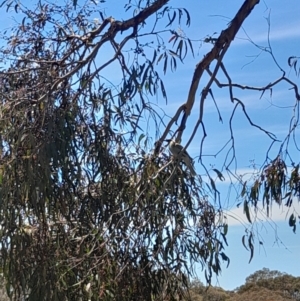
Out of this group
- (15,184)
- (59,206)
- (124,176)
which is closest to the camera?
(15,184)

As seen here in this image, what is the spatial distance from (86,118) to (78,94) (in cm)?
13

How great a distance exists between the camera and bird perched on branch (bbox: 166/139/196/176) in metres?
3.19

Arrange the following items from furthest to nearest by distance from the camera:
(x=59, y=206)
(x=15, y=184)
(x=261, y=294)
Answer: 1. (x=261, y=294)
2. (x=59, y=206)
3. (x=15, y=184)

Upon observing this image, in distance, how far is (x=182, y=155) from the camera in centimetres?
322

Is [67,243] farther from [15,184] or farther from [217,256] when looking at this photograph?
[217,256]

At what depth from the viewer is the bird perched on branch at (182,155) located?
10.5ft

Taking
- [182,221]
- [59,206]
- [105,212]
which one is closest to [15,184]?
[59,206]

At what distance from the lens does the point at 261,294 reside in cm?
1105

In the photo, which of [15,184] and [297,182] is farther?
[297,182]

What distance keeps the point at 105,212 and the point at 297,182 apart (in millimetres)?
977

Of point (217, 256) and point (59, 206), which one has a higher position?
point (59, 206)

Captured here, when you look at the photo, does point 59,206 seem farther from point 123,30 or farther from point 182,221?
point 123,30

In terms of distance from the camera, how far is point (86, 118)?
3336mm

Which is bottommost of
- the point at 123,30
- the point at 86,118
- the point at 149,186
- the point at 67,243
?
the point at 67,243
